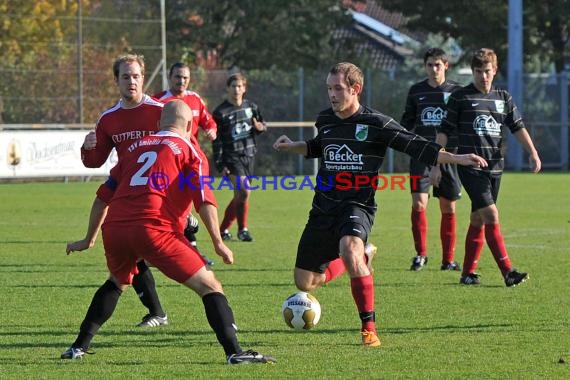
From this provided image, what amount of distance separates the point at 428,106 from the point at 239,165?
3.91 meters

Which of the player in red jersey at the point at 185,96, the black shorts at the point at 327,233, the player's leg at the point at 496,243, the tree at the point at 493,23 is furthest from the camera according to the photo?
the tree at the point at 493,23

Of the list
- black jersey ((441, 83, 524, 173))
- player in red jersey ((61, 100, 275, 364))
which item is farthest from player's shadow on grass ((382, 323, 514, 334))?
black jersey ((441, 83, 524, 173))

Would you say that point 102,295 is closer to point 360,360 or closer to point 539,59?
point 360,360

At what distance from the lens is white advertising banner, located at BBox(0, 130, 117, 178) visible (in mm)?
24703

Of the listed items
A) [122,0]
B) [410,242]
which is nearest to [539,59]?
[122,0]

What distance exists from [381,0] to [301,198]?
17266mm

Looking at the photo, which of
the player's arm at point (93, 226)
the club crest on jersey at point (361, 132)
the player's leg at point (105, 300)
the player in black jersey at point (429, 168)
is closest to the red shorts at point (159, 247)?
the player's leg at point (105, 300)

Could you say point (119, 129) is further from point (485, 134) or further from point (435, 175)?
point (485, 134)

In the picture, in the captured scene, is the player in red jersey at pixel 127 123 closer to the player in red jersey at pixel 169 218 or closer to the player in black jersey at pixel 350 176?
the player in black jersey at pixel 350 176

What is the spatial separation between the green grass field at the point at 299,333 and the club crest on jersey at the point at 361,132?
1.34 meters

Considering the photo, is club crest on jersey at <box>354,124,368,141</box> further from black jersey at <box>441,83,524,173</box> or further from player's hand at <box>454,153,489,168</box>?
black jersey at <box>441,83,524,173</box>

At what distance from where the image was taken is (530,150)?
10.1 metres

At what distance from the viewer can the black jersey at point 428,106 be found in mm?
11945

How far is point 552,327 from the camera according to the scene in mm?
8102
